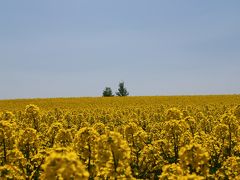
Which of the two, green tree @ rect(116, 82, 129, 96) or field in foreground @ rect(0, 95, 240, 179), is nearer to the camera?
field in foreground @ rect(0, 95, 240, 179)

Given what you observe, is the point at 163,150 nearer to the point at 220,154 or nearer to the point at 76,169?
the point at 220,154

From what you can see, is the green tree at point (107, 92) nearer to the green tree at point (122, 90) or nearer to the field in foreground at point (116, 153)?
the green tree at point (122, 90)

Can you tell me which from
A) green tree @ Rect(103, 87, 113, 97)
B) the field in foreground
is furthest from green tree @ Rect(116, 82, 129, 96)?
the field in foreground

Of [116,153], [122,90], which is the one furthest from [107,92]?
[116,153]

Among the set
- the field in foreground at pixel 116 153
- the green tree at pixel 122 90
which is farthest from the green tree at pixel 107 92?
the field in foreground at pixel 116 153

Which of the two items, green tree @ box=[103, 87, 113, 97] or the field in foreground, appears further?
green tree @ box=[103, 87, 113, 97]

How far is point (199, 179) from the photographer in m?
9.23

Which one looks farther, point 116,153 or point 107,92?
point 107,92

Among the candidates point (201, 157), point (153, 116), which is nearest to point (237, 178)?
point (201, 157)

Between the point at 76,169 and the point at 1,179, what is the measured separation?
4153 mm

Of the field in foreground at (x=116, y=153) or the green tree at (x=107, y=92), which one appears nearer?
the field in foreground at (x=116, y=153)

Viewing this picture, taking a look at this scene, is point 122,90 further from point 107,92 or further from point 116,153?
point 116,153

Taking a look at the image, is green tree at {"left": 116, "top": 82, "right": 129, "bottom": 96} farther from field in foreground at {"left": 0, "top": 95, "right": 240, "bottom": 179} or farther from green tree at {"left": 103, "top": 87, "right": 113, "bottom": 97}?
field in foreground at {"left": 0, "top": 95, "right": 240, "bottom": 179}

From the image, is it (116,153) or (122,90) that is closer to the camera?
(116,153)
